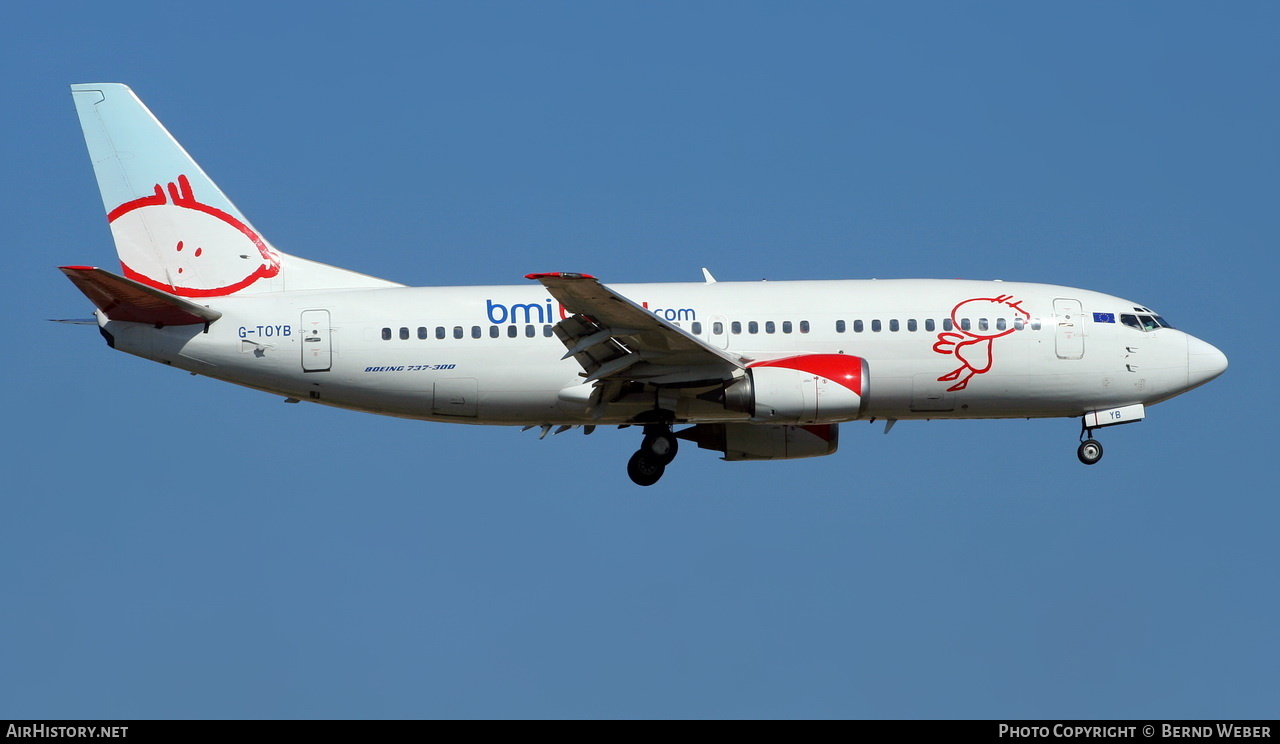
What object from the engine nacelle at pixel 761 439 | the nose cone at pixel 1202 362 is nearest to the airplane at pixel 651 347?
the nose cone at pixel 1202 362

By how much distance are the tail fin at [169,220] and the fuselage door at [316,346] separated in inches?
73.5

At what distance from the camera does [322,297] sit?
1527 inches

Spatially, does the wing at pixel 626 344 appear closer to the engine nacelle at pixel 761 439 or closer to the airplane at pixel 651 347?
the airplane at pixel 651 347

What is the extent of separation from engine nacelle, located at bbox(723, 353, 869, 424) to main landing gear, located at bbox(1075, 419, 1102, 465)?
21.2 ft

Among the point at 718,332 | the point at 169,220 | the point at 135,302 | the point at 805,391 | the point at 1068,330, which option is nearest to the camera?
the point at 805,391

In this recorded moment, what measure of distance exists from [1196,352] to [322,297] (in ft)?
71.2

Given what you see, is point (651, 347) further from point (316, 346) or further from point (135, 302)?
point (135, 302)

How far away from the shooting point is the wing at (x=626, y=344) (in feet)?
115

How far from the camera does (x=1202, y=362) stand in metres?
39.9

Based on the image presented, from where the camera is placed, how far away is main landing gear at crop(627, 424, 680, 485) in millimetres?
39094

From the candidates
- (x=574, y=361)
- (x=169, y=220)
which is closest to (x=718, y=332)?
(x=574, y=361)

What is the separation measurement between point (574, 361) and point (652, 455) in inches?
123

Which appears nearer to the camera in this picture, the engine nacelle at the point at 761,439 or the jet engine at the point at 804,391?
the jet engine at the point at 804,391
